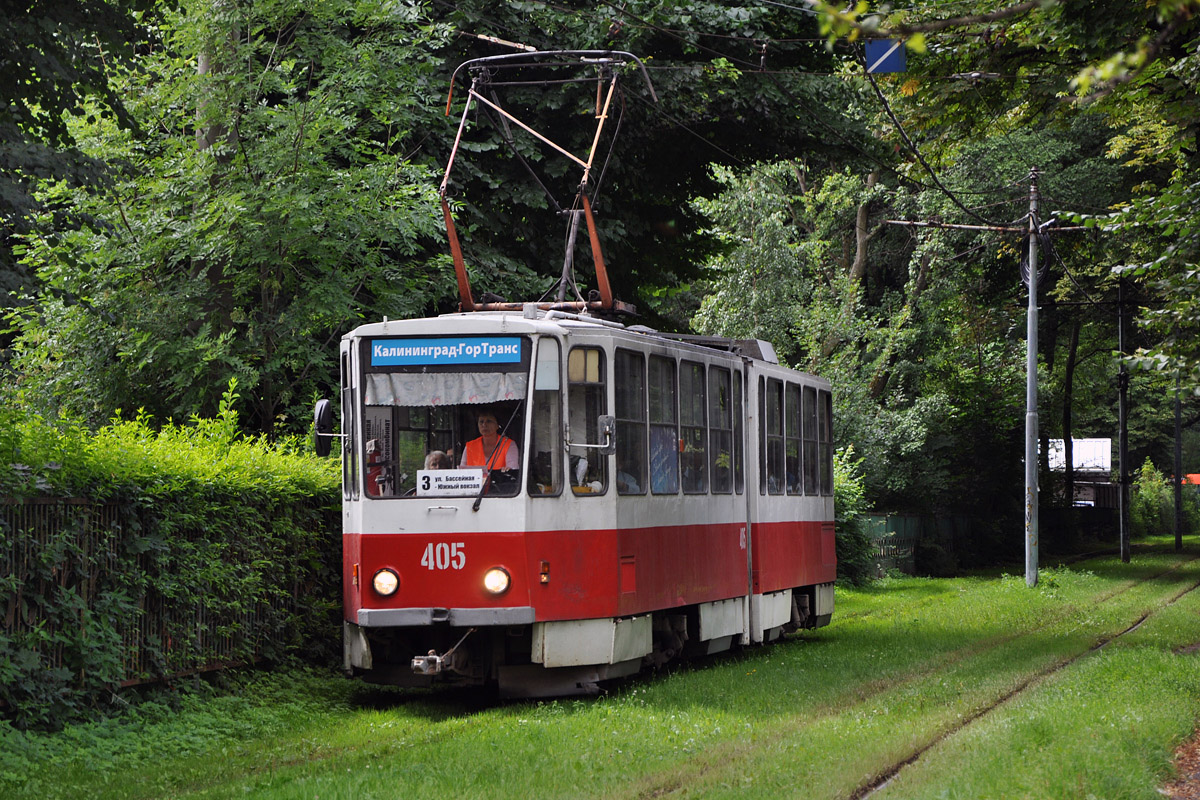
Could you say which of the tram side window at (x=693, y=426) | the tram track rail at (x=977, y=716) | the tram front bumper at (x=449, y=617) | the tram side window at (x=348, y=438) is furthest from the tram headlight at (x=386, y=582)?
the tram track rail at (x=977, y=716)

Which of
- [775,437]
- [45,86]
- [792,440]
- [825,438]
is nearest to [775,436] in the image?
[775,437]

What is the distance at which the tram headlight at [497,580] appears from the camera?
11844 mm

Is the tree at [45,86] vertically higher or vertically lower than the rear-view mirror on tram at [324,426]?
higher

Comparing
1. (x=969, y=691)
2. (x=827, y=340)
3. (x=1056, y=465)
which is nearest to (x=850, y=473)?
(x=827, y=340)

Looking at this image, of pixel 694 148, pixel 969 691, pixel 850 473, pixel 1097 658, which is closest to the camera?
pixel 969 691

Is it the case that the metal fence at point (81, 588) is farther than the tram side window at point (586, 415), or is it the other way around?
the tram side window at point (586, 415)

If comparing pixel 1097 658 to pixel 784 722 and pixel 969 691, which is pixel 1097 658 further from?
pixel 784 722

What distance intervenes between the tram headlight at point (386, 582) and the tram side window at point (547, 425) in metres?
1.35

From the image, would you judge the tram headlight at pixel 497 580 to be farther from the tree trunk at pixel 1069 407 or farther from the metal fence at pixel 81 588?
the tree trunk at pixel 1069 407

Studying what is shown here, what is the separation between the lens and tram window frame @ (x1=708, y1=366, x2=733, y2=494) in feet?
48.8

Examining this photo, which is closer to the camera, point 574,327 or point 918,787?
point 918,787

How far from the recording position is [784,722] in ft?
35.8

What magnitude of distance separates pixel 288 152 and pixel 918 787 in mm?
11228

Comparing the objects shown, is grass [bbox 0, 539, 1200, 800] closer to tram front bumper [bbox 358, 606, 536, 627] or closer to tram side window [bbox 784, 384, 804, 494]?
tram front bumper [bbox 358, 606, 536, 627]
